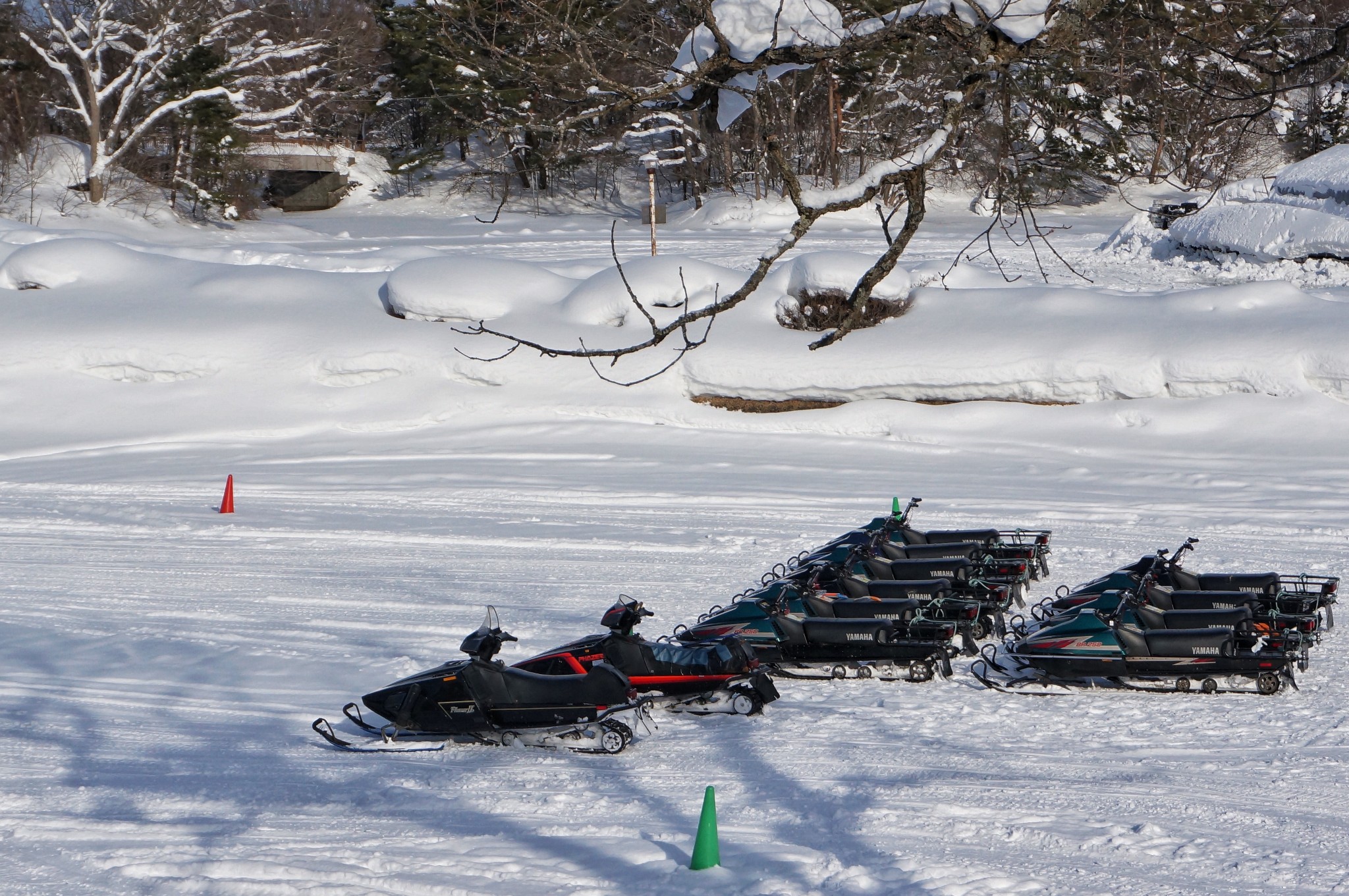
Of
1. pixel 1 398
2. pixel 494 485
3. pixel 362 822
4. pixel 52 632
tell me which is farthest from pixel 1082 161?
pixel 1 398

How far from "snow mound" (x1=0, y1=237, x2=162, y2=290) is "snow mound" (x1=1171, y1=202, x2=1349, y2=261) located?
17.4 m

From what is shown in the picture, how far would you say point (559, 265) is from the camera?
71.5ft

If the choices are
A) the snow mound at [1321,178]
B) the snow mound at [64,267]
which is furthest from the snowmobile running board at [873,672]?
the snow mound at [1321,178]

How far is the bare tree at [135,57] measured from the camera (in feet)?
106

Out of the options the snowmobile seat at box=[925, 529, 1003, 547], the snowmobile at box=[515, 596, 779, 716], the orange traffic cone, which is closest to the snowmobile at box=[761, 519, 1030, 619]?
the snowmobile seat at box=[925, 529, 1003, 547]

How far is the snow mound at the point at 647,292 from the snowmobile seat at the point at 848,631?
909 centimetres

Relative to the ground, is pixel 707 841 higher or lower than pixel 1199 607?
lower

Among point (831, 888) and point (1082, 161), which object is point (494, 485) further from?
point (831, 888)

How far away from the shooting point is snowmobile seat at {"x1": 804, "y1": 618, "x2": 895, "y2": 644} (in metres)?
6.87

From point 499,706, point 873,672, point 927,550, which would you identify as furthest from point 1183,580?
point 499,706

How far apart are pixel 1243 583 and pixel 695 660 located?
3.72 meters

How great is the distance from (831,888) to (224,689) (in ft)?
13.5

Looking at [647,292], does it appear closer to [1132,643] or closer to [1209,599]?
[1209,599]

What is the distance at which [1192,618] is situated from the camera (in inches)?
275
